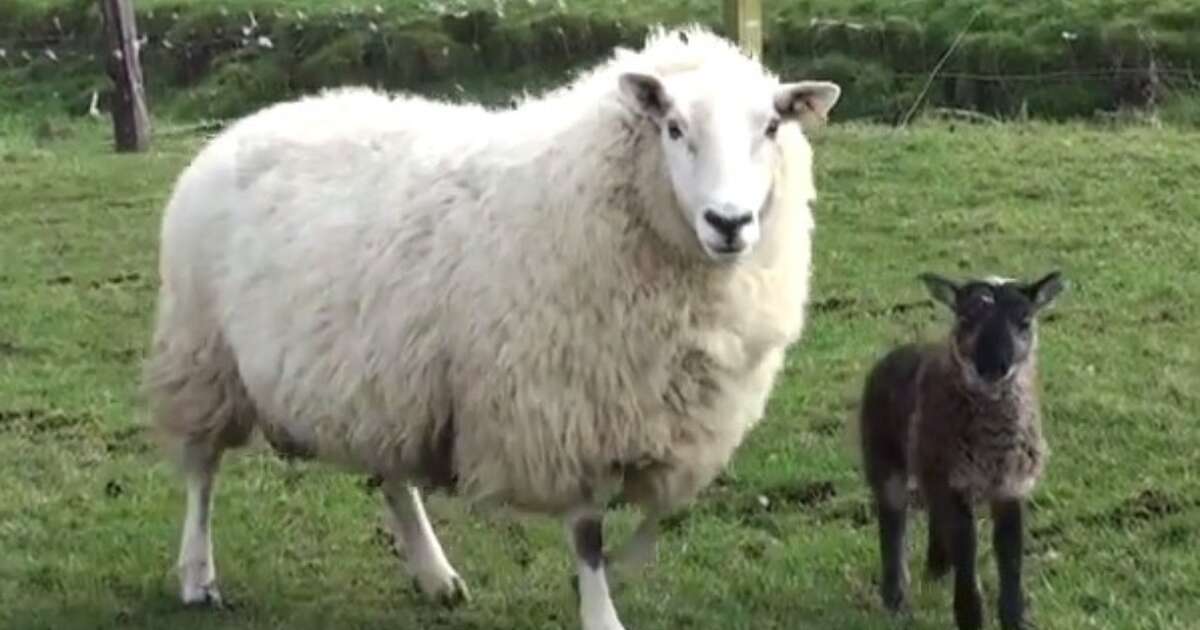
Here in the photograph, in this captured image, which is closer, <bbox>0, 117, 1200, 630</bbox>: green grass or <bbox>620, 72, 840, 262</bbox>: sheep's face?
<bbox>620, 72, 840, 262</bbox>: sheep's face

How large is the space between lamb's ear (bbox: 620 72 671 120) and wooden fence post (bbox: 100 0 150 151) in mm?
12723

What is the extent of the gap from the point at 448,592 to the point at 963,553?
1.85 m

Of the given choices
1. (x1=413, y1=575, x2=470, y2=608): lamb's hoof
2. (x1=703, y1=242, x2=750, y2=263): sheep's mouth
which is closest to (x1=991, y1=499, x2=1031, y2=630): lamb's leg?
(x1=703, y1=242, x2=750, y2=263): sheep's mouth

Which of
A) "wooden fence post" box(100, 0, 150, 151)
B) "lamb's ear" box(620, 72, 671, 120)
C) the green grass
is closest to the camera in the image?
"lamb's ear" box(620, 72, 671, 120)

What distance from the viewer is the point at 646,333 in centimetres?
662

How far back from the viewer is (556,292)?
22.0 ft

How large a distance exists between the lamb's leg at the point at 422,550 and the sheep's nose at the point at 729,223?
5.90 feet

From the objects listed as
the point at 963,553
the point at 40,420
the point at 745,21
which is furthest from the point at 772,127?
the point at 40,420

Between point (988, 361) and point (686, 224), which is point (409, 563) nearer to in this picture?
point (686, 224)

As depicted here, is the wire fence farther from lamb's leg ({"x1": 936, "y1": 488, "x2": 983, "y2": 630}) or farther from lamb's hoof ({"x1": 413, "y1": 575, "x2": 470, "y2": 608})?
lamb's leg ({"x1": 936, "y1": 488, "x2": 983, "y2": 630})

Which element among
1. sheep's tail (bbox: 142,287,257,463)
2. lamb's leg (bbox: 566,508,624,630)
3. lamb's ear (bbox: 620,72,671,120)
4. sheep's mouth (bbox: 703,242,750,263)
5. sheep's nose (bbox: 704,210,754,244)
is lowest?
lamb's leg (bbox: 566,508,624,630)

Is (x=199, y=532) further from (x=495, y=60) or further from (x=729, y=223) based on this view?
(x=495, y=60)

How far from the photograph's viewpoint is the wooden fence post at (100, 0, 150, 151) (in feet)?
61.6

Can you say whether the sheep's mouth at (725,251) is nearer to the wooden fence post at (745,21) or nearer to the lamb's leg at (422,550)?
the lamb's leg at (422,550)
